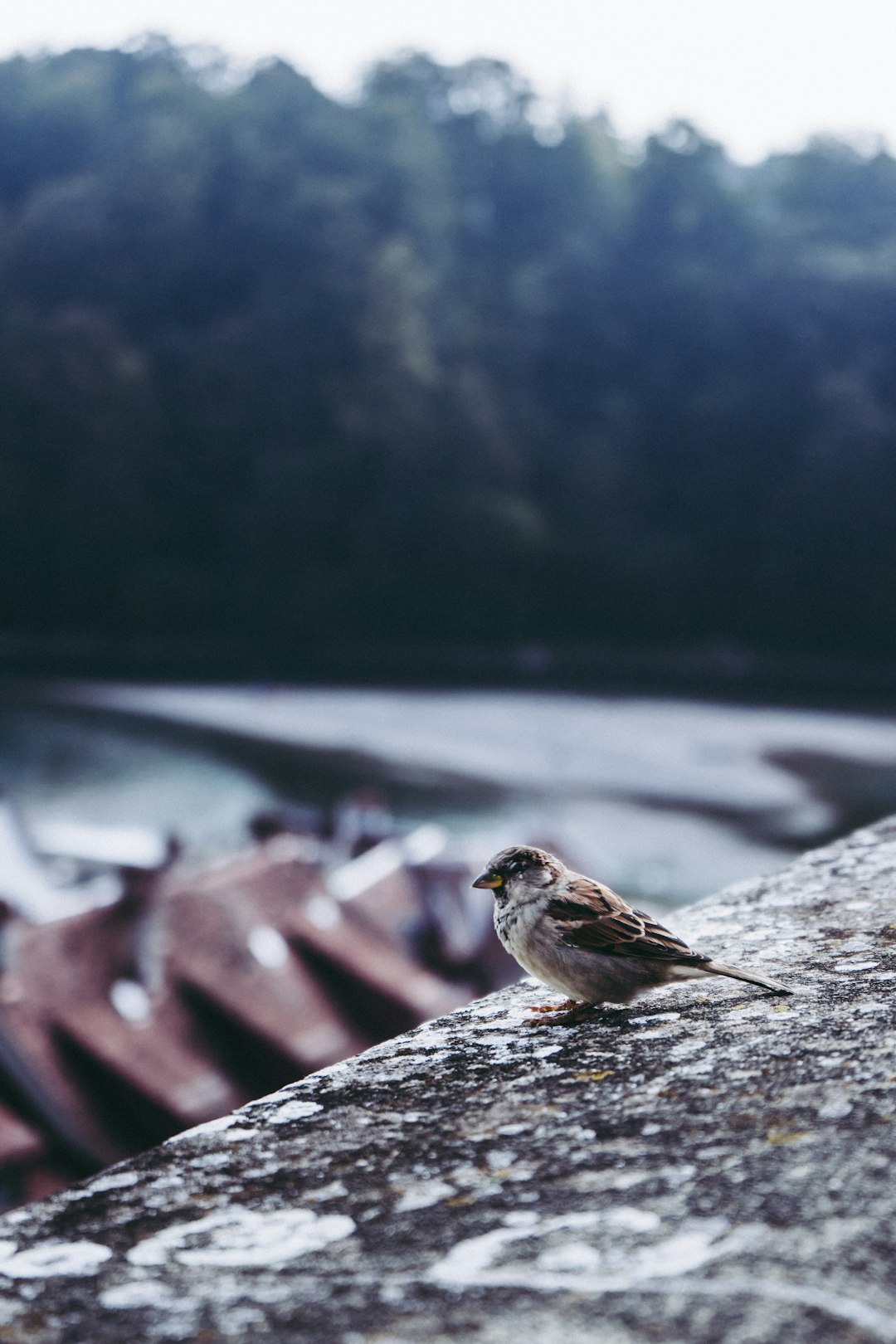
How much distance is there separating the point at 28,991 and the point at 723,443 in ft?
94.4

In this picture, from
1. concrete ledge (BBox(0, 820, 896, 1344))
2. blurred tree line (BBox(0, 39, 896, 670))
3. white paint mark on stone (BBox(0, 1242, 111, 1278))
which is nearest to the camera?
concrete ledge (BBox(0, 820, 896, 1344))

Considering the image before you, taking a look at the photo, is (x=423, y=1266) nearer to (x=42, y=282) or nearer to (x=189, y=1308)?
(x=189, y=1308)

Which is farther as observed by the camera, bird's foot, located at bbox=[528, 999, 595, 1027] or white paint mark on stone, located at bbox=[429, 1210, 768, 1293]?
bird's foot, located at bbox=[528, 999, 595, 1027]

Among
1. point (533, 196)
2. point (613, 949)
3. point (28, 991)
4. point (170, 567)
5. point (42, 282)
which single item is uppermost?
point (533, 196)

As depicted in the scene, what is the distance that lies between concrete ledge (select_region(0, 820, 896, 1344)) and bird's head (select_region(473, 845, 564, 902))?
0.22 meters

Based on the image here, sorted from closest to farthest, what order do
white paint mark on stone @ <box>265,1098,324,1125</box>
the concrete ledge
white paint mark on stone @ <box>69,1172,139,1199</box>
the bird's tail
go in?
the concrete ledge < white paint mark on stone @ <box>69,1172,139,1199</box> < white paint mark on stone @ <box>265,1098,324,1125</box> < the bird's tail

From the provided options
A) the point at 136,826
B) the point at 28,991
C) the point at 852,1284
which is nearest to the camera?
the point at 852,1284

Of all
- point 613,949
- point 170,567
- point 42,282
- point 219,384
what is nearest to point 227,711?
point 170,567

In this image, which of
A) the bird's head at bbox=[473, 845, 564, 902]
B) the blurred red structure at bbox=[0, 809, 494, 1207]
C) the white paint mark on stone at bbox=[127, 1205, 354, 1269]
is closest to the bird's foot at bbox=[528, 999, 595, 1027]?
the bird's head at bbox=[473, 845, 564, 902]

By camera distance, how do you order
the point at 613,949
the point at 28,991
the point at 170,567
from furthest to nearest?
the point at 170,567 → the point at 28,991 → the point at 613,949

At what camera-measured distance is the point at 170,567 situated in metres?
35.1

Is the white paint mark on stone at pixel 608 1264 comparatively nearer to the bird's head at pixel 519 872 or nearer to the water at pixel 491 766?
the bird's head at pixel 519 872

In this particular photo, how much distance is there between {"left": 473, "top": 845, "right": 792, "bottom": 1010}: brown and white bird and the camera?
184 cm

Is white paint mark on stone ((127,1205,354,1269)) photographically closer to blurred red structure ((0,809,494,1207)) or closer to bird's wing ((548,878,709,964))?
bird's wing ((548,878,709,964))
